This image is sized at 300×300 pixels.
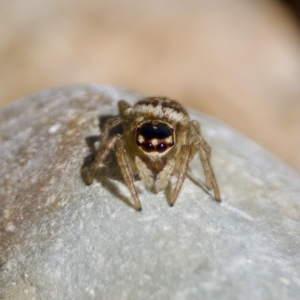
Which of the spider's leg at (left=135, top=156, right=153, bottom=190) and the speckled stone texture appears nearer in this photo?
the speckled stone texture

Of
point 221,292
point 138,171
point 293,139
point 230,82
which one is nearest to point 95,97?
point 138,171

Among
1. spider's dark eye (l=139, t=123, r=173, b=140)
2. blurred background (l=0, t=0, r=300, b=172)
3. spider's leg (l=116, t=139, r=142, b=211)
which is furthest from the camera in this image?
blurred background (l=0, t=0, r=300, b=172)

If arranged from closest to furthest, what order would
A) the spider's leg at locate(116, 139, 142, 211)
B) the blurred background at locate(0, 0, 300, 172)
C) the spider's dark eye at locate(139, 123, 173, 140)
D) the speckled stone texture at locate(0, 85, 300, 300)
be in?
the speckled stone texture at locate(0, 85, 300, 300) → the spider's leg at locate(116, 139, 142, 211) → the spider's dark eye at locate(139, 123, 173, 140) → the blurred background at locate(0, 0, 300, 172)

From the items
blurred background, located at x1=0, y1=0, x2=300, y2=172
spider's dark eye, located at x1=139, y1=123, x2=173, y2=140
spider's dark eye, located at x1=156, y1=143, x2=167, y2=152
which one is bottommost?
blurred background, located at x1=0, y1=0, x2=300, y2=172

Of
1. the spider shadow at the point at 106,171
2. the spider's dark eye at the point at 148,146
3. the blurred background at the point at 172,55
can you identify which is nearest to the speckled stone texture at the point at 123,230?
the spider shadow at the point at 106,171

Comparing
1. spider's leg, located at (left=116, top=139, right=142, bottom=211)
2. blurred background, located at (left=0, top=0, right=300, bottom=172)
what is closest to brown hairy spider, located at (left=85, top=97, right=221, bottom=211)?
spider's leg, located at (left=116, top=139, right=142, bottom=211)

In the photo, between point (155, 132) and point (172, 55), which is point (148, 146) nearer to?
point (155, 132)

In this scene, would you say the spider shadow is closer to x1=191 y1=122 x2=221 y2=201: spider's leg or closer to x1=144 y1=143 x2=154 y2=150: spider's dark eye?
x1=144 y1=143 x2=154 y2=150: spider's dark eye
